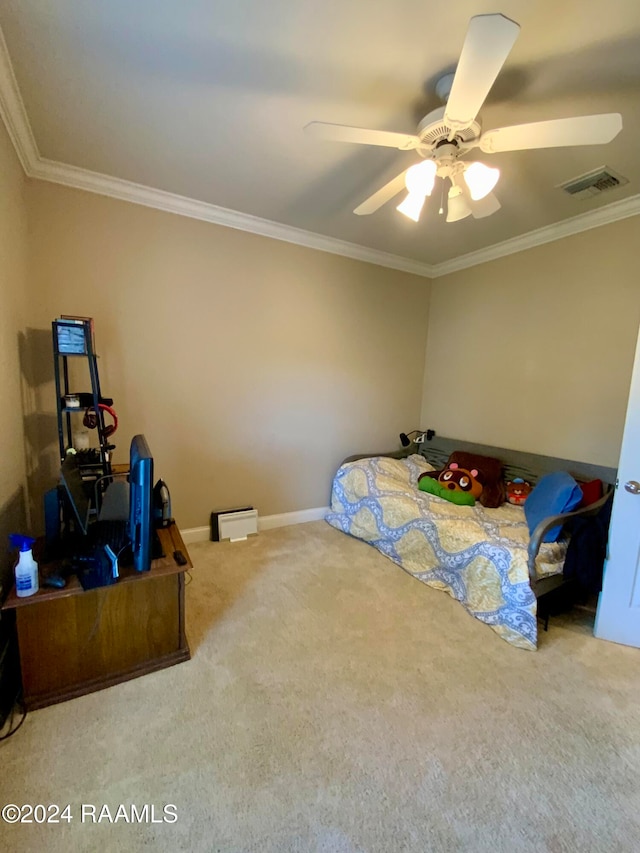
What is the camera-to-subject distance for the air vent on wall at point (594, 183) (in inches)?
85.7

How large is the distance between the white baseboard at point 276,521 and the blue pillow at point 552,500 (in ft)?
5.94

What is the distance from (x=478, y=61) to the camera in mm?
→ 1137

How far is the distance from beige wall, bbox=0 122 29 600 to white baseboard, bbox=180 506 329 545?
3.73 feet

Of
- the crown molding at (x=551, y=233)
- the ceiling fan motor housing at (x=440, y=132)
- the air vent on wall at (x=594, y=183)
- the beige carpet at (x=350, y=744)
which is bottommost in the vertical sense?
the beige carpet at (x=350, y=744)

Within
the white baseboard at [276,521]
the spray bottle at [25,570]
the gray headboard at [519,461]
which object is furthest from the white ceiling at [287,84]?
the white baseboard at [276,521]

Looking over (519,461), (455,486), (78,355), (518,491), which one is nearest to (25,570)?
(78,355)

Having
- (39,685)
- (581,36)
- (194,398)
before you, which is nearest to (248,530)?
(194,398)

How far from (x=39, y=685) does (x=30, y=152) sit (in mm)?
2765

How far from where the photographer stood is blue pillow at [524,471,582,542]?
2.29m

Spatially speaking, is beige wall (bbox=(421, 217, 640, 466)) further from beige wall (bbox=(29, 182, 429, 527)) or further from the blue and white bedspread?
the blue and white bedspread

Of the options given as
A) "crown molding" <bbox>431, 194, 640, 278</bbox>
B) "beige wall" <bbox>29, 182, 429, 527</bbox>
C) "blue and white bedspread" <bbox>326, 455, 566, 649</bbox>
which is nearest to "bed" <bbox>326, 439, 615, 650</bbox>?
"blue and white bedspread" <bbox>326, 455, 566, 649</bbox>

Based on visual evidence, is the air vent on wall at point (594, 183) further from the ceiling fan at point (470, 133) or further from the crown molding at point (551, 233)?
the ceiling fan at point (470, 133)

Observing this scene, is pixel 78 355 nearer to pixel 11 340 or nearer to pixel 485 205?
pixel 11 340

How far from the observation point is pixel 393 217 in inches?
111
